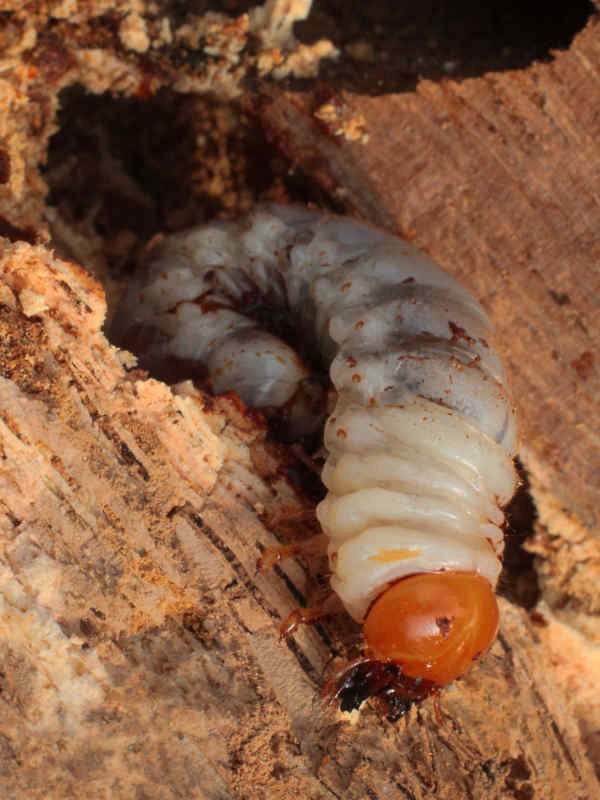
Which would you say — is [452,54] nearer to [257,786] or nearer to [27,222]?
[27,222]

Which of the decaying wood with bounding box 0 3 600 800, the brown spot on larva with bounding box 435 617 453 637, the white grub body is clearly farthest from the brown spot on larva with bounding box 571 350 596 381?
the brown spot on larva with bounding box 435 617 453 637

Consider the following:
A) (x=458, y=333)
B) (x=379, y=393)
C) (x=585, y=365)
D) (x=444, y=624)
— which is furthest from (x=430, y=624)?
(x=585, y=365)

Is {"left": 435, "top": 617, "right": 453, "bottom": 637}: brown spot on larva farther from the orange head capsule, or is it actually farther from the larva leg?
the larva leg

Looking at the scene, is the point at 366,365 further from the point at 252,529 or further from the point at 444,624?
the point at 444,624

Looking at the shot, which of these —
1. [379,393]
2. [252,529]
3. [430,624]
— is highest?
[379,393]

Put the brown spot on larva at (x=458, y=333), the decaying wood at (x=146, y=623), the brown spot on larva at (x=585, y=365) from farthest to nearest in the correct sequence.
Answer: the brown spot on larva at (x=585, y=365) < the brown spot on larva at (x=458, y=333) < the decaying wood at (x=146, y=623)

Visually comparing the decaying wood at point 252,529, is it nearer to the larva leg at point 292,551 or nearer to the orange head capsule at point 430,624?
the larva leg at point 292,551

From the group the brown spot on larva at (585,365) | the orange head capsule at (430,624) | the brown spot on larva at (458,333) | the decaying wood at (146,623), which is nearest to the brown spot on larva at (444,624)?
the orange head capsule at (430,624)

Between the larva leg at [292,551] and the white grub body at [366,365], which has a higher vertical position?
the white grub body at [366,365]
